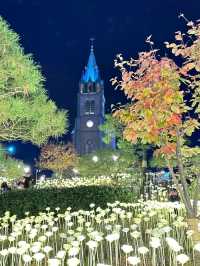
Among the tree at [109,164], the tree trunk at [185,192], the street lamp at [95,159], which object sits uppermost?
the street lamp at [95,159]

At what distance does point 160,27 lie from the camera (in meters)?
83.4

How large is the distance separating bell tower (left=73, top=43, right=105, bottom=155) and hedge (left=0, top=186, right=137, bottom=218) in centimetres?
7805

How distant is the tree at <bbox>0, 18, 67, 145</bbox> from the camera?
11.9 metres

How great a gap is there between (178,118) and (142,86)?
0.76 metres

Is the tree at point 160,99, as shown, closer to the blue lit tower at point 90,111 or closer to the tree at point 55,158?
the tree at point 55,158

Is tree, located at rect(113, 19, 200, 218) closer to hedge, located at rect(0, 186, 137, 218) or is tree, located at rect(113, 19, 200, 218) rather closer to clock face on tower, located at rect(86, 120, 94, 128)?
hedge, located at rect(0, 186, 137, 218)

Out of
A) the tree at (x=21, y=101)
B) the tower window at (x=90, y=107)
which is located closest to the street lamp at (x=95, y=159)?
the tree at (x=21, y=101)

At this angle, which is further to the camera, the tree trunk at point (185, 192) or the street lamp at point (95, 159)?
the street lamp at point (95, 159)

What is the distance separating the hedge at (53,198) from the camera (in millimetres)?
13930

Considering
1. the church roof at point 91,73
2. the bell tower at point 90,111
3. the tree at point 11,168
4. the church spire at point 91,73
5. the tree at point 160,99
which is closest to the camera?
the tree at point 160,99

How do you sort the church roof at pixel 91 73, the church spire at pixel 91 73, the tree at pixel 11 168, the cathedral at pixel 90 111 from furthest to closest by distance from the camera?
the church roof at pixel 91 73
the church spire at pixel 91 73
the cathedral at pixel 90 111
the tree at pixel 11 168

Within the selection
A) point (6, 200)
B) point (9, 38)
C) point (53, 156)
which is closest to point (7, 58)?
point (9, 38)

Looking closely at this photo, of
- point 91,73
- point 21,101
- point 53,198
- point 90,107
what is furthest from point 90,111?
point 21,101

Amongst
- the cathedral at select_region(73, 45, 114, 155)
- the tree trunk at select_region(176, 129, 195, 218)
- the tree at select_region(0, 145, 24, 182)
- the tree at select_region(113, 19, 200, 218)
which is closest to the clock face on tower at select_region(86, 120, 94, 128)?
the cathedral at select_region(73, 45, 114, 155)
